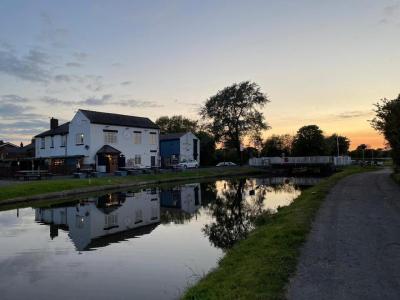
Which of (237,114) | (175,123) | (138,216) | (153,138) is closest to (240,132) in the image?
(237,114)

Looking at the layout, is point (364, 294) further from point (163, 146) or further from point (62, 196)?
point (163, 146)

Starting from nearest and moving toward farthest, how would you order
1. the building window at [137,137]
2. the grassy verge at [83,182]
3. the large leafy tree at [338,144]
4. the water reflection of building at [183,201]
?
the water reflection of building at [183,201] → the grassy verge at [83,182] → the building window at [137,137] → the large leafy tree at [338,144]

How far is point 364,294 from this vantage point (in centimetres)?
725

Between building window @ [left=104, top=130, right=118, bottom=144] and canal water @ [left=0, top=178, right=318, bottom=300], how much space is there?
26.9 metres

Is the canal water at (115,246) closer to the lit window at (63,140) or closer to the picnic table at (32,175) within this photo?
the picnic table at (32,175)

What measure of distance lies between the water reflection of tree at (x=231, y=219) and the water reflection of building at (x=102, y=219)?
3441 millimetres

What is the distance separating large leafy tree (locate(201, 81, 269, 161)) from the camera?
8131cm

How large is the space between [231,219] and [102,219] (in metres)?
7.32

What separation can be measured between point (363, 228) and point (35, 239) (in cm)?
1349

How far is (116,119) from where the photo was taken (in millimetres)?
59125

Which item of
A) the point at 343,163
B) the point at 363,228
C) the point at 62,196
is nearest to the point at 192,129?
the point at 343,163

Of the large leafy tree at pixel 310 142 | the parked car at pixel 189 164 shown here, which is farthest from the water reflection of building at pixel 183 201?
the large leafy tree at pixel 310 142

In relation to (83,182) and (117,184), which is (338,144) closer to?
(117,184)

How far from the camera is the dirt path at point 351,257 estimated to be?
7500mm
